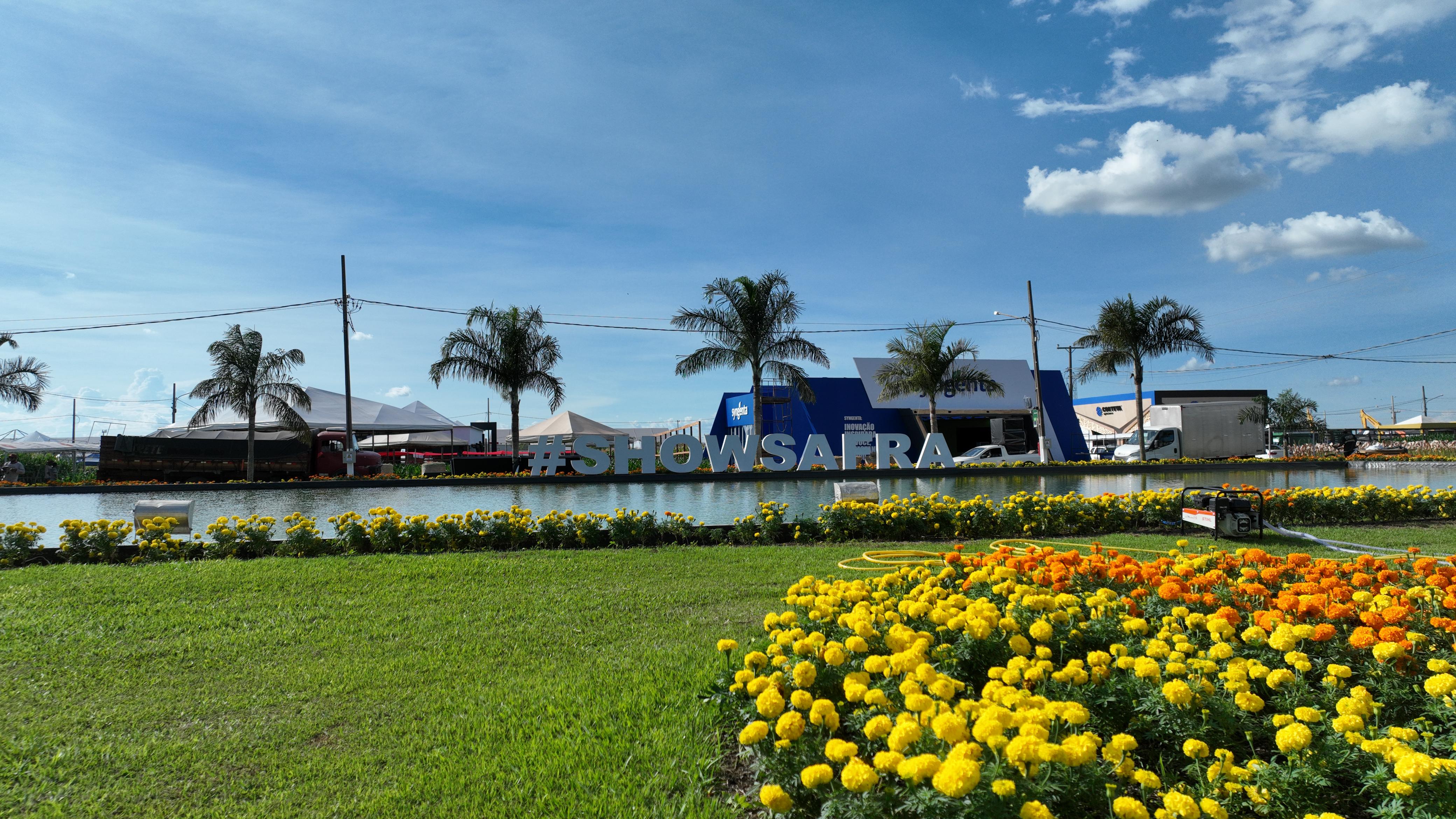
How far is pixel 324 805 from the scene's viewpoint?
11.3 feet

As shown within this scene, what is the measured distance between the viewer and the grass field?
11.6 ft

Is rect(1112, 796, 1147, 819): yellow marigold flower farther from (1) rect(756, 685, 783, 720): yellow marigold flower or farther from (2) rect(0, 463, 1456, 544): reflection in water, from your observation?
(2) rect(0, 463, 1456, 544): reflection in water

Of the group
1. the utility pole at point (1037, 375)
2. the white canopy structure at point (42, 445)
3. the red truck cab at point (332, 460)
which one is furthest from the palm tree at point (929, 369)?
the white canopy structure at point (42, 445)

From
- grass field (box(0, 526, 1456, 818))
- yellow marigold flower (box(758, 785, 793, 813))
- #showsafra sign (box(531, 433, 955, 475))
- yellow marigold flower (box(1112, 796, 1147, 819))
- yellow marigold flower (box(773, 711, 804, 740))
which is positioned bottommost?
grass field (box(0, 526, 1456, 818))

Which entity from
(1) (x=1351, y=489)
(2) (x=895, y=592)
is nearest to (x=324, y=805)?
(2) (x=895, y=592)

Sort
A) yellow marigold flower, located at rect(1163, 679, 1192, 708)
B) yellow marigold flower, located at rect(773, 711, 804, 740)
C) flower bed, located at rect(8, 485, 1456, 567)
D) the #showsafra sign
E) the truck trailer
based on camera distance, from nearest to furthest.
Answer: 1. yellow marigold flower, located at rect(773, 711, 804, 740)
2. yellow marigold flower, located at rect(1163, 679, 1192, 708)
3. flower bed, located at rect(8, 485, 1456, 567)
4. the #showsafra sign
5. the truck trailer

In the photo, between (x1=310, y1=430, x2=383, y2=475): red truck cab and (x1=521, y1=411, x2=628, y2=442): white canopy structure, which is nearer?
(x1=310, y1=430, x2=383, y2=475): red truck cab

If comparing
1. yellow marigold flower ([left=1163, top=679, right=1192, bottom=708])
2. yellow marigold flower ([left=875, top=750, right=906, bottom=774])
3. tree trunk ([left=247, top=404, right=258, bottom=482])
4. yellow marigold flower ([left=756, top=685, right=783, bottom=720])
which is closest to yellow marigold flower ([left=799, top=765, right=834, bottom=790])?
yellow marigold flower ([left=875, top=750, right=906, bottom=774])

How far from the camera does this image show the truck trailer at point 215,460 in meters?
25.8

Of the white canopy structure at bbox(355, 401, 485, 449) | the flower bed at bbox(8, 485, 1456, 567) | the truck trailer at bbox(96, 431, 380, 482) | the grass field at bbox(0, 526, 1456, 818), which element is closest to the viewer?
the grass field at bbox(0, 526, 1456, 818)

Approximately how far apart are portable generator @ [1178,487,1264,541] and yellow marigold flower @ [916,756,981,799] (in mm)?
9404

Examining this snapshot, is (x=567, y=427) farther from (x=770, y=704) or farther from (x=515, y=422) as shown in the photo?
(x=770, y=704)

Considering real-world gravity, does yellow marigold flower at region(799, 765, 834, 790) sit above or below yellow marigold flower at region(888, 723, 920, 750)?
below

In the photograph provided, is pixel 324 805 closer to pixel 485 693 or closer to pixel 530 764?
pixel 530 764
